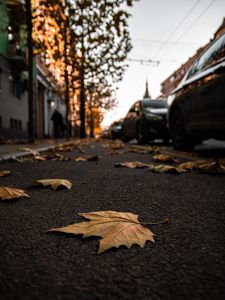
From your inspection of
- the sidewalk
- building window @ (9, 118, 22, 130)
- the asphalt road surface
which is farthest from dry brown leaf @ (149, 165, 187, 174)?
building window @ (9, 118, 22, 130)

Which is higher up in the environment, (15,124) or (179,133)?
(15,124)

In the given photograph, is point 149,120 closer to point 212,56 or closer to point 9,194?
point 212,56

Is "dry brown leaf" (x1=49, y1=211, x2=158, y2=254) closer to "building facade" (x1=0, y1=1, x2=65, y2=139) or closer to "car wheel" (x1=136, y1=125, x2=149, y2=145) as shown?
"car wheel" (x1=136, y1=125, x2=149, y2=145)

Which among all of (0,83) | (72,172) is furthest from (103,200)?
(0,83)

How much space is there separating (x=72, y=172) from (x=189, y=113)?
262cm

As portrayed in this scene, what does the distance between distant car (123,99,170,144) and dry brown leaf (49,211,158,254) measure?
8103 millimetres

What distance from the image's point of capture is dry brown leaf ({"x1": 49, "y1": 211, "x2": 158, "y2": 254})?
3.86 feet

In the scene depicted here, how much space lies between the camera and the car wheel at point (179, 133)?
5.76 m

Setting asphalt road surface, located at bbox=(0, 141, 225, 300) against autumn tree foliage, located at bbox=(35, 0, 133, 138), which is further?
autumn tree foliage, located at bbox=(35, 0, 133, 138)

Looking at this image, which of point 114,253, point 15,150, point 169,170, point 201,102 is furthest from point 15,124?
point 114,253

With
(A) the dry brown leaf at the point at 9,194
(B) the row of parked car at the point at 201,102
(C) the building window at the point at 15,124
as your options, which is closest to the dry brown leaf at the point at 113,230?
(A) the dry brown leaf at the point at 9,194

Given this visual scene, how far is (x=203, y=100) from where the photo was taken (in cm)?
458

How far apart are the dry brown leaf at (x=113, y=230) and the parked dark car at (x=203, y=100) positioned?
10.1ft

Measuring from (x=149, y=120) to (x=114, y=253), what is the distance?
8.52 metres
